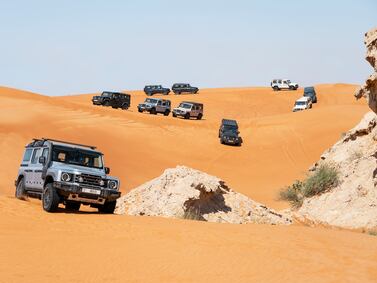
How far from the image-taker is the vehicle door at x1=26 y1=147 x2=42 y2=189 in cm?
1603

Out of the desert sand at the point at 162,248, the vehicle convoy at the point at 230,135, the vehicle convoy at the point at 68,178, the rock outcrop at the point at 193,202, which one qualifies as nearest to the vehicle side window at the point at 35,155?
the vehicle convoy at the point at 68,178

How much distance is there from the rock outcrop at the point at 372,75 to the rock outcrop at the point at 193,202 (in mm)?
4652

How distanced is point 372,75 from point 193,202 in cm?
615

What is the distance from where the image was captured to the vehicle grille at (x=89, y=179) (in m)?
14.6

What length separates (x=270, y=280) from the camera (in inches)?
342

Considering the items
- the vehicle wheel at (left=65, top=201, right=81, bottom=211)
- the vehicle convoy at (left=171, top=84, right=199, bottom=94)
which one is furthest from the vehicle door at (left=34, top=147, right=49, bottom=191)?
the vehicle convoy at (left=171, top=84, right=199, bottom=94)

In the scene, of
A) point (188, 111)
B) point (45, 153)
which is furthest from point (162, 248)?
point (188, 111)

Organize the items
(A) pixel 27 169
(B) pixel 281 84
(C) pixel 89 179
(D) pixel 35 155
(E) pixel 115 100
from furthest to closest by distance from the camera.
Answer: (B) pixel 281 84 → (E) pixel 115 100 → (A) pixel 27 169 → (D) pixel 35 155 → (C) pixel 89 179

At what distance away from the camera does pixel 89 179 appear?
14789 millimetres

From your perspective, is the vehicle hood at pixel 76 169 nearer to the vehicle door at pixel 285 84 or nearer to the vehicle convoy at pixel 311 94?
the vehicle convoy at pixel 311 94

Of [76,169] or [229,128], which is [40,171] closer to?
[76,169]

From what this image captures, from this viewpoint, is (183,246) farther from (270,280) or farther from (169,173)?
(169,173)

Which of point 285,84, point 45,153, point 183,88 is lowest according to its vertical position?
point 45,153

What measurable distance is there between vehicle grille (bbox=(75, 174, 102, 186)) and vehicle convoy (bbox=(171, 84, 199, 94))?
205 ft
